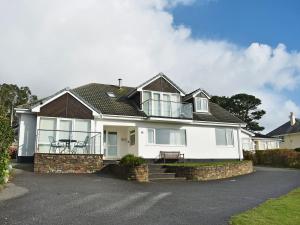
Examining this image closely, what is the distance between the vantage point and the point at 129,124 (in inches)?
1015

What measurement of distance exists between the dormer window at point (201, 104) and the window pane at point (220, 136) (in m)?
2.50

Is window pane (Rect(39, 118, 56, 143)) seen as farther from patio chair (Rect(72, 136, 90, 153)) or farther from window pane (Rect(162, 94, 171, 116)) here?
window pane (Rect(162, 94, 171, 116))

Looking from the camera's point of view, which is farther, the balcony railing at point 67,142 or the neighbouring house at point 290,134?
the neighbouring house at point 290,134

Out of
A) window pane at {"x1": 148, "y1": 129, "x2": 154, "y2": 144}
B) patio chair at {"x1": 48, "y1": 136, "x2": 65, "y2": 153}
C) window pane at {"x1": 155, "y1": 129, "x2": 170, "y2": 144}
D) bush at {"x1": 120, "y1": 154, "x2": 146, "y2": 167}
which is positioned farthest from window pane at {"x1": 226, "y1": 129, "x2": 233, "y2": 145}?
patio chair at {"x1": 48, "y1": 136, "x2": 65, "y2": 153}

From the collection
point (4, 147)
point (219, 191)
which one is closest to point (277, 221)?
point (219, 191)

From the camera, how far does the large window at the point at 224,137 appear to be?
96.2 ft

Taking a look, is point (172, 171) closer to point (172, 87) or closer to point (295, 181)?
point (295, 181)

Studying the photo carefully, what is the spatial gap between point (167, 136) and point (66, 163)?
9.56 m

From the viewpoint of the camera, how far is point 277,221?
961 cm

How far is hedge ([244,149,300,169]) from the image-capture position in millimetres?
30922

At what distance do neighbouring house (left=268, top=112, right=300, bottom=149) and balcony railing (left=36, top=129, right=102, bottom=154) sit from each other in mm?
40931

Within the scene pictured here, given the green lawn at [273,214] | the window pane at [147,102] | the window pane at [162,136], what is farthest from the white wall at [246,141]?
the green lawn at [273,214]

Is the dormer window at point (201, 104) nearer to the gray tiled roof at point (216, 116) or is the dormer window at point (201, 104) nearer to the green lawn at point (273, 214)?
the gray tiled roof at point (216, 116)

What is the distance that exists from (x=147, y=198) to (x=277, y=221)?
4934 mm
